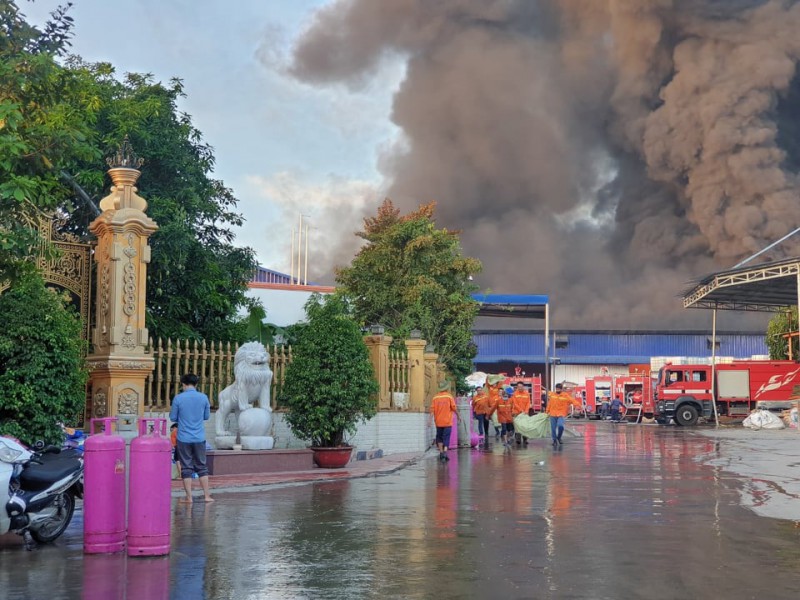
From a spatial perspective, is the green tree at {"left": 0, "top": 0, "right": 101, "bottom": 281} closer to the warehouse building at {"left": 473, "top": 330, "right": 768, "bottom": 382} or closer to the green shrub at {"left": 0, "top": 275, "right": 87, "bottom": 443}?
the green shrub at {"left": 0, "top": 275, "right": 87, "bottom": 443}

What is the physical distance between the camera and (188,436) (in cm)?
1220

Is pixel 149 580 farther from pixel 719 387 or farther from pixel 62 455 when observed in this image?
pixel 719 387

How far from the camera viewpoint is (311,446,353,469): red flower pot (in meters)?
17.9

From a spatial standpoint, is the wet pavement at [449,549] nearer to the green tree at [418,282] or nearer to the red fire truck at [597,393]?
the green tree at [418,282]

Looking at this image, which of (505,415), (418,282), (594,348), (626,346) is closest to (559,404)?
(505,415)

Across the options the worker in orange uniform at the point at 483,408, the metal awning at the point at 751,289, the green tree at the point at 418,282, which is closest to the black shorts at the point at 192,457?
the worker in orange uniform at the point at 483,408

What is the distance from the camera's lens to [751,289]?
44844mm

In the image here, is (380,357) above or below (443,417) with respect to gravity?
above

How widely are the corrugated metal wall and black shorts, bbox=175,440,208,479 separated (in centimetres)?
6219

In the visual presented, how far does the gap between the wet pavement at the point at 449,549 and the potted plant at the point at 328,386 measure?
9.48ft

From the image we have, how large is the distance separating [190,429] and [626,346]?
2580 inches

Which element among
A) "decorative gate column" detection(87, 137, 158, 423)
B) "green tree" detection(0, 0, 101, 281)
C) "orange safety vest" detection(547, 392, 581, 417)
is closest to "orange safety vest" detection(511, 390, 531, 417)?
"orange safety vest" detection(547, 392, 581, 417)

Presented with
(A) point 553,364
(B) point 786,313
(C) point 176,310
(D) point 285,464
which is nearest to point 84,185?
(C) point 176,310

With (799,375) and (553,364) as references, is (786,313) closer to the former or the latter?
(799,375)
